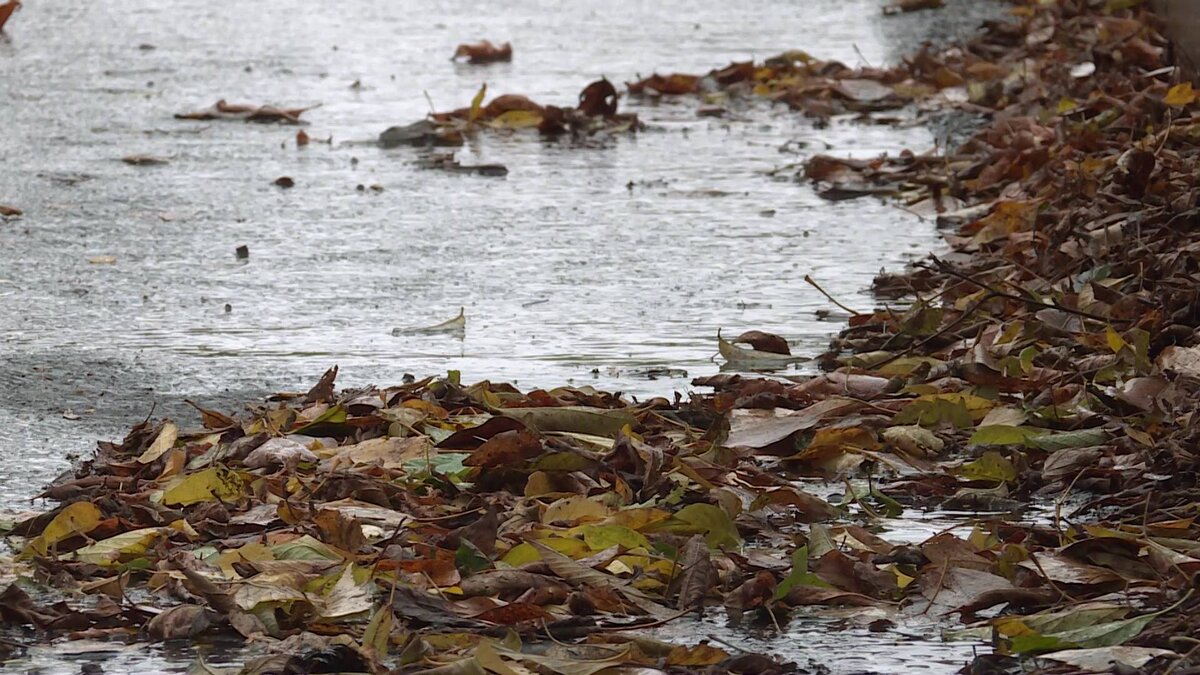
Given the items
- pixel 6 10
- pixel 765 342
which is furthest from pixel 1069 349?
pixel 6 10

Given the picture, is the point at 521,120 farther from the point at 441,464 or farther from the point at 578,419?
the point at 441,464

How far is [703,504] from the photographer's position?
3.59m

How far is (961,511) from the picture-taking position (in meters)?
3.86

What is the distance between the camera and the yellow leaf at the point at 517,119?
932cm

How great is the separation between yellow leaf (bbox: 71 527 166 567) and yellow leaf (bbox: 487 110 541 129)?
19.3 ft

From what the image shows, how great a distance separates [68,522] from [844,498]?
1530 millimetres

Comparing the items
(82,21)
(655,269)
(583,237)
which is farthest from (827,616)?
(82,21)

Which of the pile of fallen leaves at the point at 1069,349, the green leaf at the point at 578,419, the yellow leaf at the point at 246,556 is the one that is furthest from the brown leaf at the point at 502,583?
the green leaf at the point at 578,419

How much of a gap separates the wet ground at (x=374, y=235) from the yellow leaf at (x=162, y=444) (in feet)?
0.67

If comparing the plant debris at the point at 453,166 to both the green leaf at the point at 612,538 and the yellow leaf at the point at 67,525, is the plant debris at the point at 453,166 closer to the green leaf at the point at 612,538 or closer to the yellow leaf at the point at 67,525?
the yellow leaf at the point at 67,525

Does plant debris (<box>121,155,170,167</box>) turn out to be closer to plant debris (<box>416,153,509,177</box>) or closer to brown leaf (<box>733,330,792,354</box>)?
plant debris (<box>416,153,509,177</box>)

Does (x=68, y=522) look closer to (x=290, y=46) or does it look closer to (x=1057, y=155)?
(x=1057, y=155)

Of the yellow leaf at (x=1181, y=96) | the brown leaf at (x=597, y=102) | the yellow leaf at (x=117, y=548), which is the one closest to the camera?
the yellow leaf at (x=117, y=548)

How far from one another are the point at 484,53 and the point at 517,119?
1923 mm
